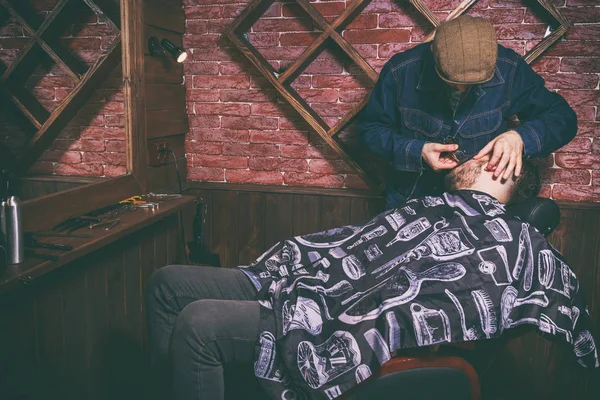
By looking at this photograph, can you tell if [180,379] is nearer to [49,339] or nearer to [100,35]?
[49,339]

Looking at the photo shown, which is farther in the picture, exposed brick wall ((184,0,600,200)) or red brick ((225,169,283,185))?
red brick ((225,169,283,185))

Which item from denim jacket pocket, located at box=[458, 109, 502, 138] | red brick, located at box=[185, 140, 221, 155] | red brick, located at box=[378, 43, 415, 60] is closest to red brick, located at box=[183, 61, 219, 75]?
red brick, located at box=[185, 140, 221, 155]

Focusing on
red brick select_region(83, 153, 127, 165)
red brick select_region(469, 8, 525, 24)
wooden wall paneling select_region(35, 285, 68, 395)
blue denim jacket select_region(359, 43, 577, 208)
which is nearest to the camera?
wooden wall paneling select_region(35, 285, 68, 395)

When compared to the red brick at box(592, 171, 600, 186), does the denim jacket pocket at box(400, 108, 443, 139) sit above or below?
above

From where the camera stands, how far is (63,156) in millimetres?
1712

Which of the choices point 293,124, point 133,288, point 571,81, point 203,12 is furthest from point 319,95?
point 133,288

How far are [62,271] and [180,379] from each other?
71cm

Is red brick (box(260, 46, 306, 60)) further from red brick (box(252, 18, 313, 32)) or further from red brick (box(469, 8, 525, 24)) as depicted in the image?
red brick (box(469, 8, 525, 24))

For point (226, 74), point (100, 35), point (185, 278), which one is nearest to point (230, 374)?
point (185, 278)

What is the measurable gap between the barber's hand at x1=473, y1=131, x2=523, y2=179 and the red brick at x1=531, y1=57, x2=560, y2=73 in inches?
28.4

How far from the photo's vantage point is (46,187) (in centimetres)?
166

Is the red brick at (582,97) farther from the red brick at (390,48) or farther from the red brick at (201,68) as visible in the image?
the red brick at (201,68)

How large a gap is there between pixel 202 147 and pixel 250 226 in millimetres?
506

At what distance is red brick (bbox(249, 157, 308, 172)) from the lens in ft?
8.63
